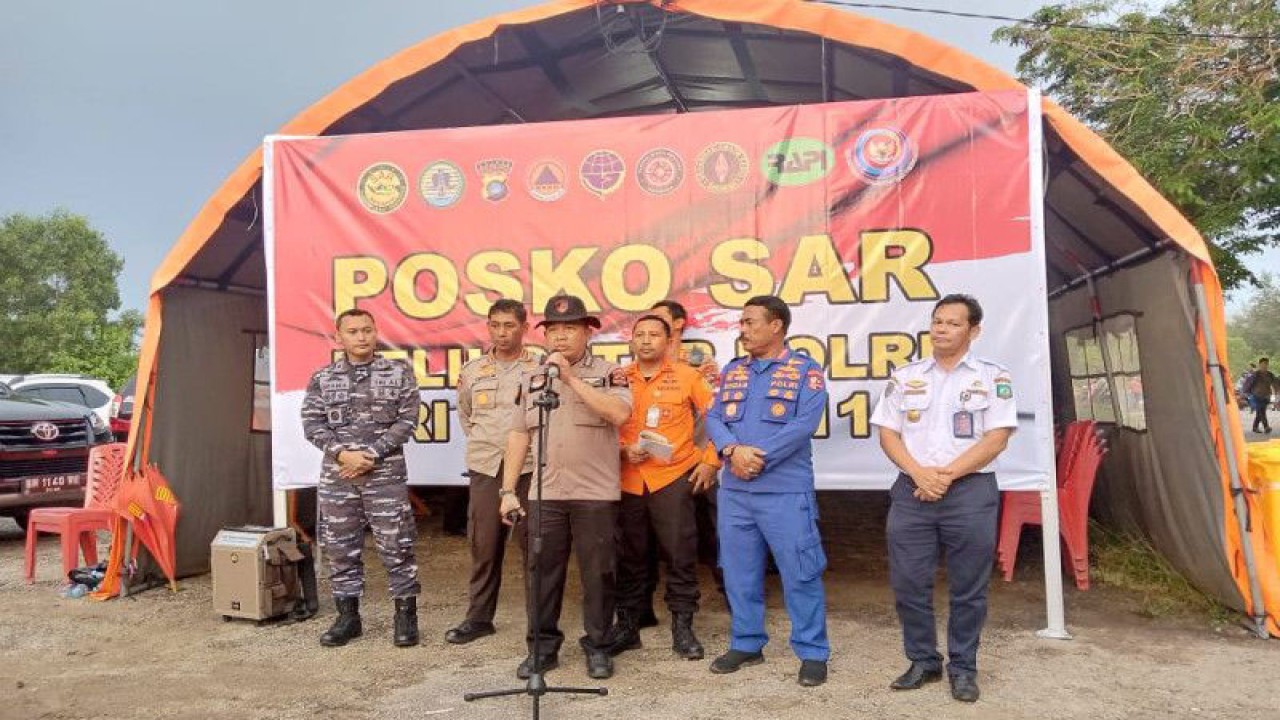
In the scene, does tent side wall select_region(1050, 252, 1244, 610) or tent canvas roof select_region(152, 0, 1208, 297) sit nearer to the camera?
tent side wall select_region(1050, 252, 1244, 610)

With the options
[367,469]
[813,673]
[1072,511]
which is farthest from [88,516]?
[1072,511]

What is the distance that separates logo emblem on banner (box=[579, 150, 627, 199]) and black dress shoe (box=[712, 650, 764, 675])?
276cm

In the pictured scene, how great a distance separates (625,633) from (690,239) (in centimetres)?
227

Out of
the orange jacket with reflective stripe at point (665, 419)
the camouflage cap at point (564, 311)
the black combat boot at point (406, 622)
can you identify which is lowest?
the black combat boot at point (406, 622)

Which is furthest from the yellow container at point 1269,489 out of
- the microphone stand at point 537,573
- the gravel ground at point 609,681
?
the microphone stand at point 537,573

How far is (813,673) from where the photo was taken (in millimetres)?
4094

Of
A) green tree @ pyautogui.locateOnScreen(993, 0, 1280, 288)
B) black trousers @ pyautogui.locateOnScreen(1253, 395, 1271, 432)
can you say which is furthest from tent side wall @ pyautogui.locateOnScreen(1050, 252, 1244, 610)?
black trousers @ pyautogui.locateOnScreen(1253, 395, 1271, 432)

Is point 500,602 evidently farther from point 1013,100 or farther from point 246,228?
point 1013,100

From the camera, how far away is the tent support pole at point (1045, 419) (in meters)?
4.83

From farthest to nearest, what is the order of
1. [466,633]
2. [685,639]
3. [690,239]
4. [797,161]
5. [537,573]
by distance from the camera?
[690,239] → [797,161] → [466,633] → [685,639] → [537,573]

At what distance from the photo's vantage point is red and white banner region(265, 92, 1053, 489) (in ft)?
16.8

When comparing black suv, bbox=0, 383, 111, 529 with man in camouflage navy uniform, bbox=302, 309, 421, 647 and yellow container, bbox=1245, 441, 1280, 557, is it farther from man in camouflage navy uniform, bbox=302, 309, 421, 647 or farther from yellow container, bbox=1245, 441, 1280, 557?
yellow container, bbox=1245, 441, 1280, 557

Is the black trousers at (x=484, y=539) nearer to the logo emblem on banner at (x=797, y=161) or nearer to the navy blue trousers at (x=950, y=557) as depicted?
the navy blue trousers at (x=950, y=557)

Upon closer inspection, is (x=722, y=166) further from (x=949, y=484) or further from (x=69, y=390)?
(x=69, y=390)
